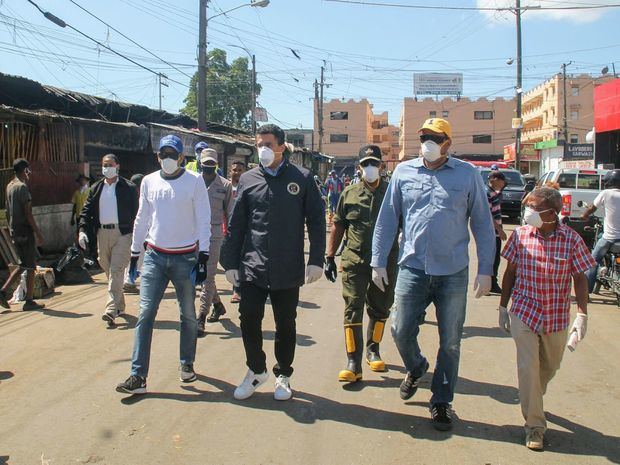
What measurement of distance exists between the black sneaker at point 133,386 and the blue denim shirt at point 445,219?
2178 millimetres

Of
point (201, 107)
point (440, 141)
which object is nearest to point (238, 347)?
point (440, 141)

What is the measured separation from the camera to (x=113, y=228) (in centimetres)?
683

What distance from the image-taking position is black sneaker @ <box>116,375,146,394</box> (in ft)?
14.8

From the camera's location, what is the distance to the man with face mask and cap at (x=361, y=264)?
16.5 ft

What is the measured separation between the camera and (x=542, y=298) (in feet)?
12.4

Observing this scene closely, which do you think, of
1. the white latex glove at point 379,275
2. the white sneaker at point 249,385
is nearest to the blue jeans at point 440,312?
the white latex glove at point 379,275

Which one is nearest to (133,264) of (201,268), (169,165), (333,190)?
(201,268)

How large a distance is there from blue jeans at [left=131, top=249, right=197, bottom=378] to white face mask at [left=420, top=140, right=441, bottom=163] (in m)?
2.03

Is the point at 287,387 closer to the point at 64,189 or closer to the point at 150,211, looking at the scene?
the point at 150,211

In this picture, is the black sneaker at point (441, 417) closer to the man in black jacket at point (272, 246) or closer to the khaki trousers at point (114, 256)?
the man in black jacket at point (272, 246)

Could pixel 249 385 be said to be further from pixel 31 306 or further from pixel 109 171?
pixel 31 306

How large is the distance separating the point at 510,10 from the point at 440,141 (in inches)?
1143

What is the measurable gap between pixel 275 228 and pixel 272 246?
13cm

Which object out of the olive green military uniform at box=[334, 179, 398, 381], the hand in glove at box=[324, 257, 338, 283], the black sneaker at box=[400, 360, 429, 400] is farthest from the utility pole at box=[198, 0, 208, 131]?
the black sneaker at box=[400, 360, 429, 400]
